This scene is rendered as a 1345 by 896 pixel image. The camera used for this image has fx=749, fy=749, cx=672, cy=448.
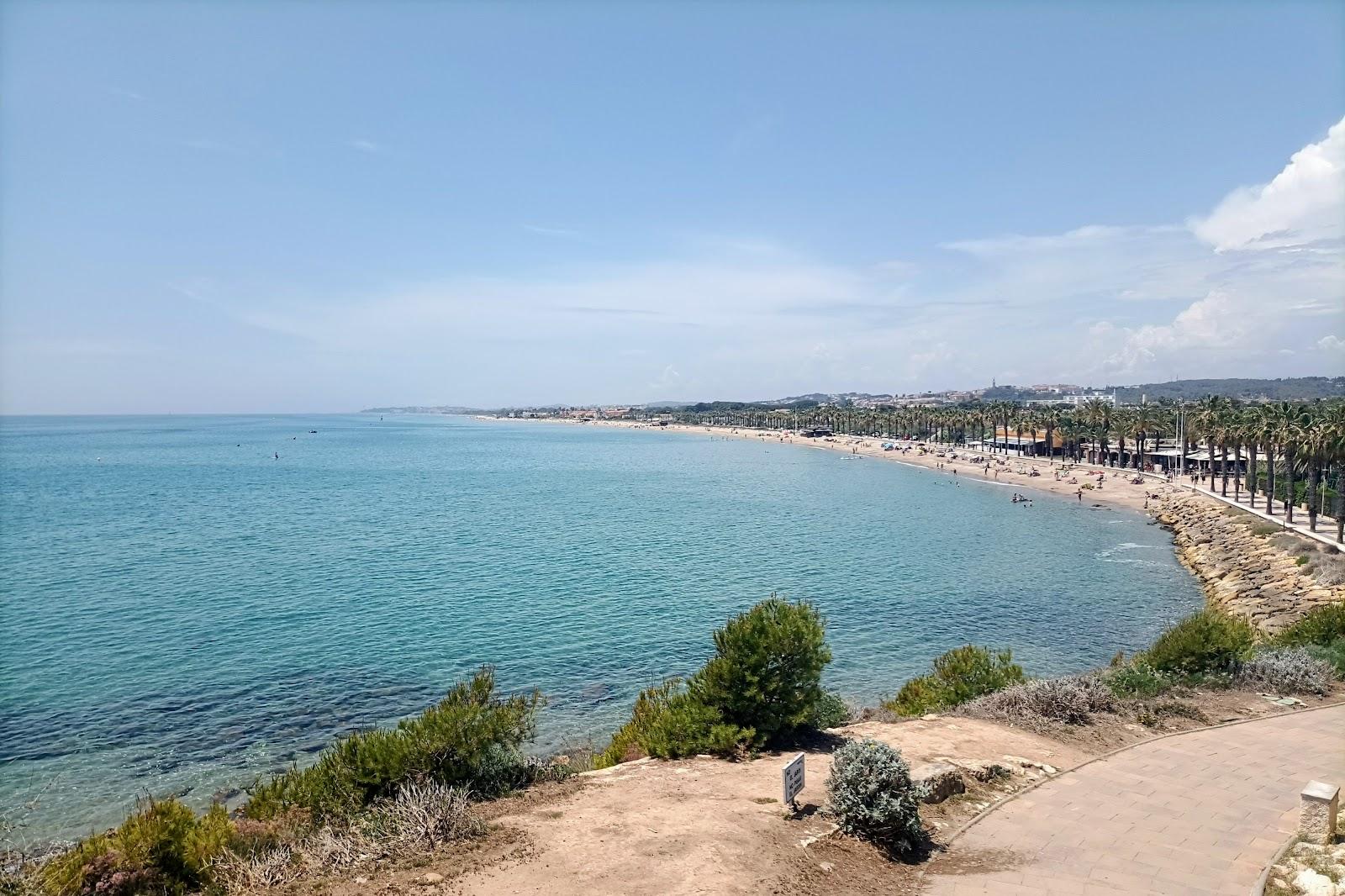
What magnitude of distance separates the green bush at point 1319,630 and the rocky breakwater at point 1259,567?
6.56 meters

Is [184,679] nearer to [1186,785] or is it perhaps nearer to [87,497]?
[1186,785]

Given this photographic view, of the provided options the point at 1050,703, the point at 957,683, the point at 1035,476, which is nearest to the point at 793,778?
the point at 1050,703

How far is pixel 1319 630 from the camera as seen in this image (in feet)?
71.0

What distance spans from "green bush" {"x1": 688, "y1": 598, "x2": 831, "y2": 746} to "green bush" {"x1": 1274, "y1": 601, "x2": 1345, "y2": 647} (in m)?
16.5

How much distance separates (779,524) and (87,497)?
71.6 m

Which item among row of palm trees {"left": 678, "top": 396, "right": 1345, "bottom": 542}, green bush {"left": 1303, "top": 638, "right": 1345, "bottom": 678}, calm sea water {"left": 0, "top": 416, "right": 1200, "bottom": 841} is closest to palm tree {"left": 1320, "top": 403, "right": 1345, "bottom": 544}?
row of palm trees {"left": 678, "top": 396, "right": 1345, "bottom": 542}

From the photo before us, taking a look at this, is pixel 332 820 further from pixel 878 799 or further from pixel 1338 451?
pixel 1338 451

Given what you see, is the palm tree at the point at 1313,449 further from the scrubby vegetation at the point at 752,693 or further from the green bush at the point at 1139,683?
the scrubby vegetation at the point at 752,693

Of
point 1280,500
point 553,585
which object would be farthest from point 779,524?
point 1280,500

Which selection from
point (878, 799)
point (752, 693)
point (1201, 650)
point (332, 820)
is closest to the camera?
point (878, 799)

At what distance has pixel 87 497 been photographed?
77.9 metres

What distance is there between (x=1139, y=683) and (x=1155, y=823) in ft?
24.6

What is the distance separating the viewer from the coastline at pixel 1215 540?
32.8 meters

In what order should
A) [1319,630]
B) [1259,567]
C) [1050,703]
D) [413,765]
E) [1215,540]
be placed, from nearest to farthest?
[413,765]
[1050,703]
[1319,630]
[1259,567]
[1215,540]
